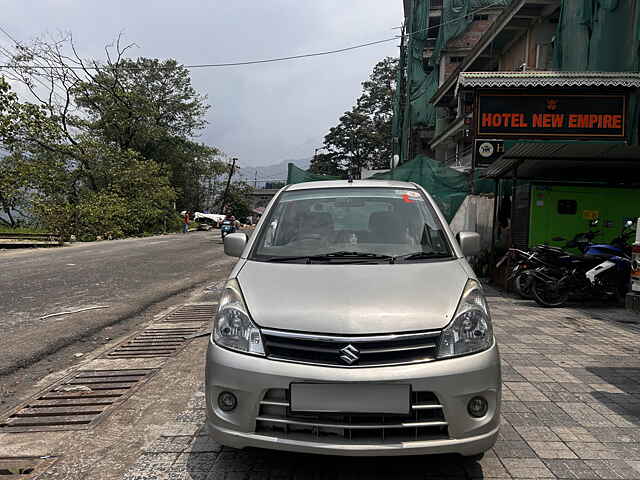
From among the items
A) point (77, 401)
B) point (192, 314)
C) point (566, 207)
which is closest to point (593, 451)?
point (77, 401)

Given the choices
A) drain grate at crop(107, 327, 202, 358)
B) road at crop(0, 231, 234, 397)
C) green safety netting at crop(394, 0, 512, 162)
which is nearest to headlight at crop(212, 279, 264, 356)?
drain grate at crop(107, 327, 202, 358)

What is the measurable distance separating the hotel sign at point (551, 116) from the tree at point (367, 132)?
145 feet

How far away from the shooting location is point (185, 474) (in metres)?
2.75

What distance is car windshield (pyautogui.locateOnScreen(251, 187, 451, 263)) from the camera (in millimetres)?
3371

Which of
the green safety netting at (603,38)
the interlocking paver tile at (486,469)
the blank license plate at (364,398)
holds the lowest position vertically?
the interlocking paver tile at (486,469)

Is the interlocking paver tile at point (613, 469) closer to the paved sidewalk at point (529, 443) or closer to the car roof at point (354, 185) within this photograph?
A: the paved sidewalk at point (529, 443)

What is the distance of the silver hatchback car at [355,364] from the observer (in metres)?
2.37

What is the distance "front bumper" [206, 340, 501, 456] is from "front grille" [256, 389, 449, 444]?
0.06 feet

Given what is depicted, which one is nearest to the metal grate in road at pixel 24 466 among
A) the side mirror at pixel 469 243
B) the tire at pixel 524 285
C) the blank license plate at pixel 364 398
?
the blank license plate at pixel 364 398

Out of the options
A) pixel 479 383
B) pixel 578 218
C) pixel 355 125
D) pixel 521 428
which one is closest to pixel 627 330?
pixel 578 218

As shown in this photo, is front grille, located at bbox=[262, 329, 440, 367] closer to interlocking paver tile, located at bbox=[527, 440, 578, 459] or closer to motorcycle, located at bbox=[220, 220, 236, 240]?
interlocking paver tile, located at bbox=[527, 440, 578, 459]

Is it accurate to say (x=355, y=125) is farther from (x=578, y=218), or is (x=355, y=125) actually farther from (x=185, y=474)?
(x=185, y=474)

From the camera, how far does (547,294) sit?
26.3 ft

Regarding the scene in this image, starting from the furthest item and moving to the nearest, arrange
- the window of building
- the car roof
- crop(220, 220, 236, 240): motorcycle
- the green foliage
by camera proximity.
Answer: the green foliage
crop(220, 220, 236, 240): motorcycle
the window of building
the car roof
